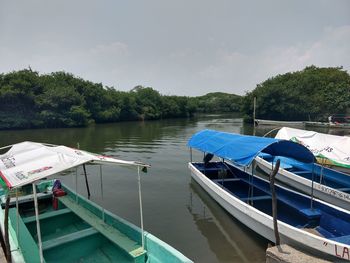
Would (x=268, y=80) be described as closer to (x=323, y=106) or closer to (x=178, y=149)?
(x=323, y=106)

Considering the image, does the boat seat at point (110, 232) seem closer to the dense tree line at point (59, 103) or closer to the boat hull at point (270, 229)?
the boat hull at point (270, 229)

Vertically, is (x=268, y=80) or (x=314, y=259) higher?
(x=268, y=80)

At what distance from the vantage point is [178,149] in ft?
71.9

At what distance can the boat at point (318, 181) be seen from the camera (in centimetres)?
919

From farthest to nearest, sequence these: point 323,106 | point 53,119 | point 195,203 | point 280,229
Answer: point 323,106 < point 53,119 < point 195,203 < point 280,229

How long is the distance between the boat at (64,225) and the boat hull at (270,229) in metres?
3.05

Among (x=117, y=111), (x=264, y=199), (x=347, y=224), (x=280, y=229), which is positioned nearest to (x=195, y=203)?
(x=264, y=199)

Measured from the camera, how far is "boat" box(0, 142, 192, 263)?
14.2 ft

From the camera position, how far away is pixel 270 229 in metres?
6.70

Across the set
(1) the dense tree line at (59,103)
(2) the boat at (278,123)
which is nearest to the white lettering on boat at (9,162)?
(1) the dense tree line at (59,103)

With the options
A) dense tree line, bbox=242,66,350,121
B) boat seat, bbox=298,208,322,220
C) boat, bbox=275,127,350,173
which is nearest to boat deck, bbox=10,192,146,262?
boat seat, bbox=298,208,322,220

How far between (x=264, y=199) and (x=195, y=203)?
2884 millimetres

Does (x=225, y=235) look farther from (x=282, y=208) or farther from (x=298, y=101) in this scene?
(x=298, y=101)

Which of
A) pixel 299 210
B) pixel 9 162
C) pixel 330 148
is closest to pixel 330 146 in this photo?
pixel 330 148
